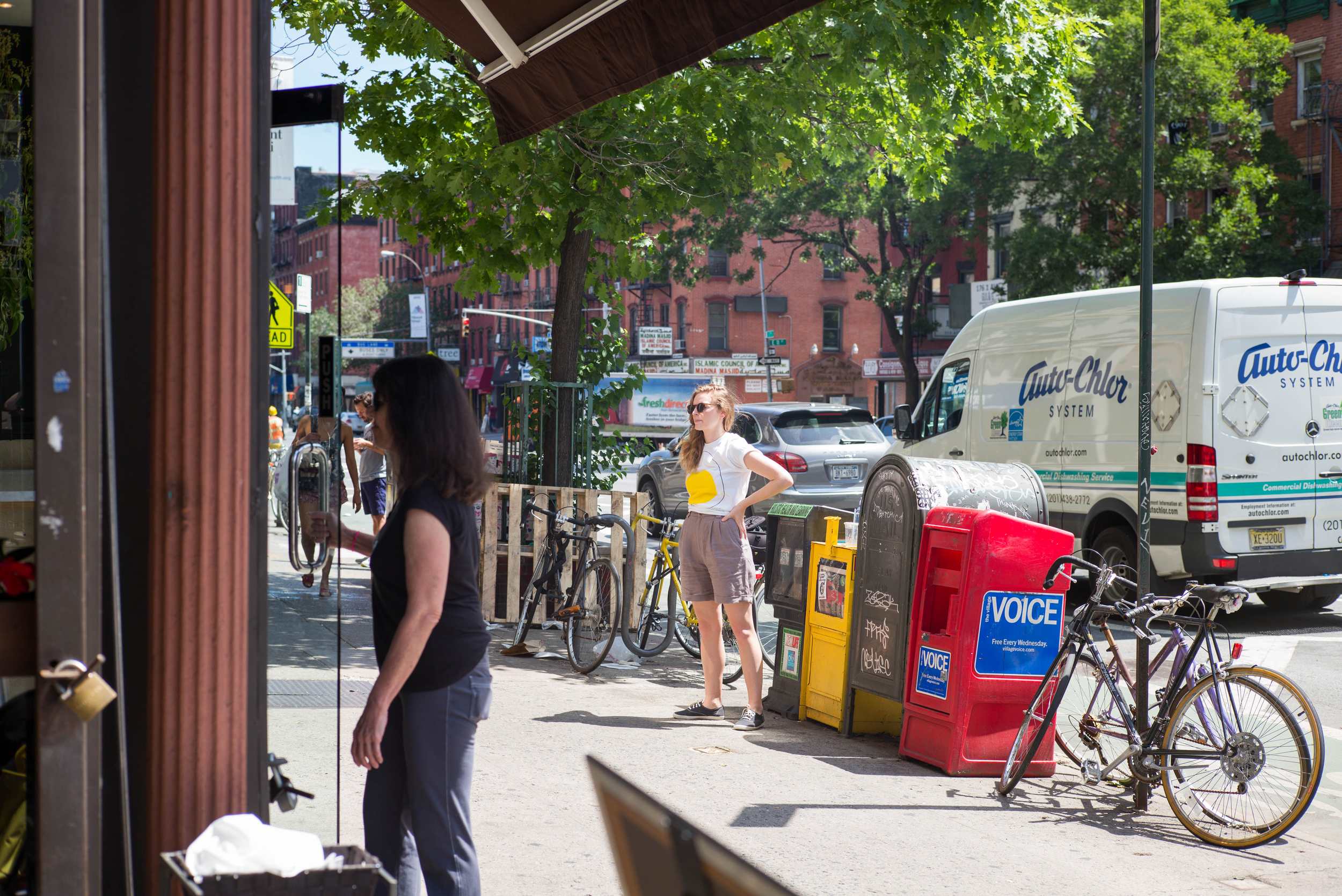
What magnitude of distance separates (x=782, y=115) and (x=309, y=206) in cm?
836

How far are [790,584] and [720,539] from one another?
76 centimetres

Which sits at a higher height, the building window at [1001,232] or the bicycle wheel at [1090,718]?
the building window at [1001,232]

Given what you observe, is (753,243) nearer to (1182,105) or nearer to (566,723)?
(1182,105)

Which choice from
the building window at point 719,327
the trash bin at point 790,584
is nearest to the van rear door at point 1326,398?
the trash bin at point 790,584

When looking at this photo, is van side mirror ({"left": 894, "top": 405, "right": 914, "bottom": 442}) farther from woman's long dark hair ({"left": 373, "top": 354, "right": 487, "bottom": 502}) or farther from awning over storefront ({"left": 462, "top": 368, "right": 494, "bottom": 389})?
awning over storefront ({"left": 462, "top": 368, "right": 494, "bottom": 389})

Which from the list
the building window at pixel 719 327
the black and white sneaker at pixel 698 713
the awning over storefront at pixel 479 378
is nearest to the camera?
the black and white sneaker at pixel 698 713

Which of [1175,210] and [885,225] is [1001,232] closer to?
[885,225]

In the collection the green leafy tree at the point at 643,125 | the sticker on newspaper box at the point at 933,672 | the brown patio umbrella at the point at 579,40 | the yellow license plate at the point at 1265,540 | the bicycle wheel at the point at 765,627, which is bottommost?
the bicycle wheel at the point at 765,627

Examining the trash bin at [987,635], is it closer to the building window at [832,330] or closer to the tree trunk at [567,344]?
the tree trunk at [567,344]

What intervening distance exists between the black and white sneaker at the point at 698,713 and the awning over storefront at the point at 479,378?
67.8 m

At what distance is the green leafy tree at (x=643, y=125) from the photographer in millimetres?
10594

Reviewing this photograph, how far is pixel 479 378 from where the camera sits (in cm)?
7662

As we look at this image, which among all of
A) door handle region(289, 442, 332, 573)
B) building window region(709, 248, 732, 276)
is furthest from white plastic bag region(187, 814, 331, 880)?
building window region(709, 248, 732, 276)

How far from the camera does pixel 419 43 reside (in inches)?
405
